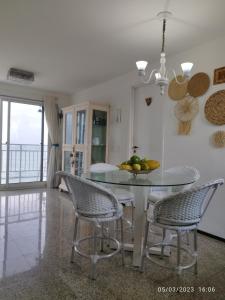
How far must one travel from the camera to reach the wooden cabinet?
4570 mm

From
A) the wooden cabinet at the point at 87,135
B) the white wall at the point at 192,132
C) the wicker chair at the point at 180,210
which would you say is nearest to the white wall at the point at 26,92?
the wooden cabinet at the point at 87,135

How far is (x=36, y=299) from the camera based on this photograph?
1631 mm

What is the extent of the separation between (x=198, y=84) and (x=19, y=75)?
122 inches

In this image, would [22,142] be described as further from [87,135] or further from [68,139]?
[87,135]

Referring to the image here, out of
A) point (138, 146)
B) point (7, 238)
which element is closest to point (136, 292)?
point (7, 238)

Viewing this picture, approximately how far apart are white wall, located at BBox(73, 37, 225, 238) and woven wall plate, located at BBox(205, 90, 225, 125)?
2.5 inches

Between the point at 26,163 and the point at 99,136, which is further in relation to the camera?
the point at 26,163

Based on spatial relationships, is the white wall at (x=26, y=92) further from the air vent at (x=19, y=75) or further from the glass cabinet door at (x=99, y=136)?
the glass cabinet door at (x=99, y=136)

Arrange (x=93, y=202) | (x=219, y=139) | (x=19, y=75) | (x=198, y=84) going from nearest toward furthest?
(x=93, y=202), (x=219, y=139), (x=198, y=84), (x=19, y=75)

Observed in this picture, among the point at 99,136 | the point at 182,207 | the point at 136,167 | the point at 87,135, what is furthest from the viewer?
the point at 99,136

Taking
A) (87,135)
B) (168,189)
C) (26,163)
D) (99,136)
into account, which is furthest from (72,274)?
(26,163)

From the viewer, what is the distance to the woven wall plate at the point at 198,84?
2.92 metres

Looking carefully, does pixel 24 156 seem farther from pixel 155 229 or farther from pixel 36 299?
pixel 36 299

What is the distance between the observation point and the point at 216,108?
2.79 meters
